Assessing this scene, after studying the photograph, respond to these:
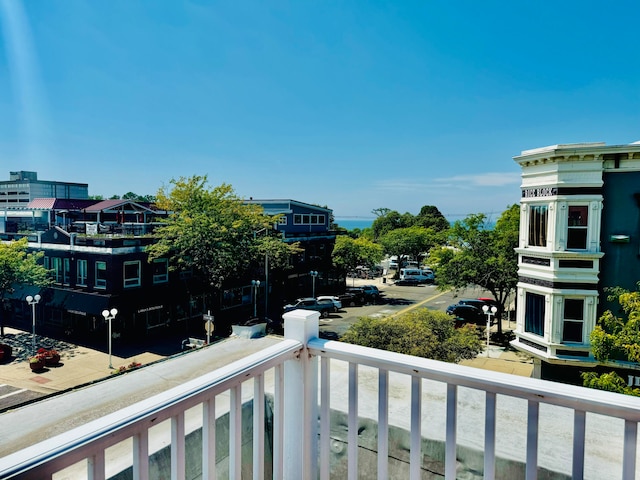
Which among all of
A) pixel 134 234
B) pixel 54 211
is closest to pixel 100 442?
pixel 134 234

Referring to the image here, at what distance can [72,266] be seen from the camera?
61.3ft

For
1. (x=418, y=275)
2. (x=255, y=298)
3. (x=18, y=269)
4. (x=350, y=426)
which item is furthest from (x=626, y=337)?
(x=418, y=275)

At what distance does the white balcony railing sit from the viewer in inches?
54.9

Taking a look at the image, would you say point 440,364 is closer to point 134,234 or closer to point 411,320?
point 411,320

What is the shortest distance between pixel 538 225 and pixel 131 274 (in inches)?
601

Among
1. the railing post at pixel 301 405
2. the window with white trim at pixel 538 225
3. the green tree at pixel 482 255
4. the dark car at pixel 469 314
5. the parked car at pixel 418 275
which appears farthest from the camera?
the parked car at pixel 418 275

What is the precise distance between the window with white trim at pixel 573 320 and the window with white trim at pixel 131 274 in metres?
15.7

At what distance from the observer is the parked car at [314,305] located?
928 inches

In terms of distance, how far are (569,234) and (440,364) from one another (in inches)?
412

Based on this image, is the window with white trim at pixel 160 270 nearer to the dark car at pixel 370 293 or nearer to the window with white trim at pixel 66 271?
the window with white trim at pixel 66 271

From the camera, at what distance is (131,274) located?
1847 centimetres

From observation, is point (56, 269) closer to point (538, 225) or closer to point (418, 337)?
point (418, 337)

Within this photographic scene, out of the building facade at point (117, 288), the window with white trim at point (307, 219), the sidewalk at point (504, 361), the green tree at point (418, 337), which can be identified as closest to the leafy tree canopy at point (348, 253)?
the window with white trim at point (307, 219)

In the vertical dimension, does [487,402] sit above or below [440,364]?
below
